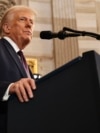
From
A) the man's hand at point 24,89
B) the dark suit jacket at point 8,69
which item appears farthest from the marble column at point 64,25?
the man's hand at point 24,89

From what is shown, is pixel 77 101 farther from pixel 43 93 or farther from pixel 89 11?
pixel 89 11

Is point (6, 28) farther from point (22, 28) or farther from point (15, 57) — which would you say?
point (15, 57)

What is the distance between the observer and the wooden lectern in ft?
5.84

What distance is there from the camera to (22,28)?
3117 millimetres

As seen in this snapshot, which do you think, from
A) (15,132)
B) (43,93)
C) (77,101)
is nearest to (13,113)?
(15,132)

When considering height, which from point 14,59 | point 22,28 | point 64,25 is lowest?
point 64,25

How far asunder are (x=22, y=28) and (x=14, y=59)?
599 millimetres

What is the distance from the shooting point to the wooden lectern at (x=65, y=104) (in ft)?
5.84

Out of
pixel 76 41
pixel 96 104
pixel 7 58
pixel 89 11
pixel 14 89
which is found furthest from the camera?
pixel 89 11

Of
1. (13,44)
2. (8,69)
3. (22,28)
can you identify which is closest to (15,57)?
(8,69)

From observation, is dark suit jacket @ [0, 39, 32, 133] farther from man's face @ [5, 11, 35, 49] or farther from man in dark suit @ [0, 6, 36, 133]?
man's face @ [5, 11, 35, 49]

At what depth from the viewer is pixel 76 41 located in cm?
630

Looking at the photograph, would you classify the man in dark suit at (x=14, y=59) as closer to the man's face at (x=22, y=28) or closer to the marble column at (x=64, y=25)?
the man's face at (x=22, y=28)

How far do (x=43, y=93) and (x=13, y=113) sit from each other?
0.79 feet
